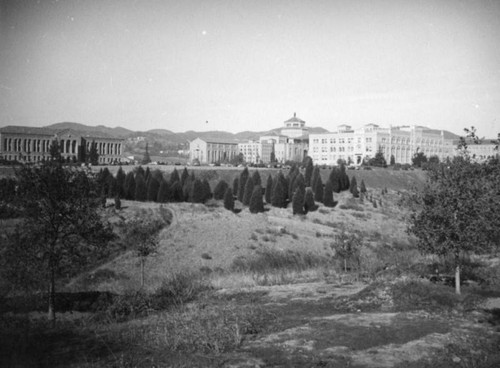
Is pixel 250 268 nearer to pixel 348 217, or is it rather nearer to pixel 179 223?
pixel 179 223

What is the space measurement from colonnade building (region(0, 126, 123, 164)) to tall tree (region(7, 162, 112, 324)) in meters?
33.8

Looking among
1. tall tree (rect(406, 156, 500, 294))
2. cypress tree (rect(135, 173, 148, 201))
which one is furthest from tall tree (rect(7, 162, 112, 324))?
cypress tree (rect(135, 173, 148, 201))

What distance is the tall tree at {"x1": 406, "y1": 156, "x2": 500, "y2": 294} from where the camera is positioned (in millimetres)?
15641

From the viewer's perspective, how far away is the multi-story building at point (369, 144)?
326 feet

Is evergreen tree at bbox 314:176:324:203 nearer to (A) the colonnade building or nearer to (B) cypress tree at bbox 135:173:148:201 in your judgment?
(B) cypress tree at bbox 135:173:148:201

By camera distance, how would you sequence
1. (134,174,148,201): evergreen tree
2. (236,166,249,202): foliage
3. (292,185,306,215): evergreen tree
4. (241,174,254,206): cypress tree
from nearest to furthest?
(134,174,148,201): evergreen tree < (292,185,306,215): evergreen tree < (241,174,254,206): cypress tree < (236,166,249,202): foliage

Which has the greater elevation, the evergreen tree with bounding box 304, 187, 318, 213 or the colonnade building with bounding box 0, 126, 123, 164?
the colonnade building with bounding box 0, 126, 123, 164

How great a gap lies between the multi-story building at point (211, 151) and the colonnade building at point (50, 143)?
26452 mm

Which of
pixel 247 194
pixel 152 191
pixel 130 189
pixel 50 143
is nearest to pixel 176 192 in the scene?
pixel 152 191

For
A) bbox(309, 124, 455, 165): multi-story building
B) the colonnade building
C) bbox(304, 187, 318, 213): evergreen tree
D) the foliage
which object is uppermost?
bbox(309, 124, 455, 165): multi-story building

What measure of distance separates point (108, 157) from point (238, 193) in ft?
143

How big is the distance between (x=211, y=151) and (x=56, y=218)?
9898 cm

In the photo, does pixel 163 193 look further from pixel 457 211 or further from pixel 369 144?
pixel 369 144

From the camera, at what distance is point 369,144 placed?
99312 millimetres
